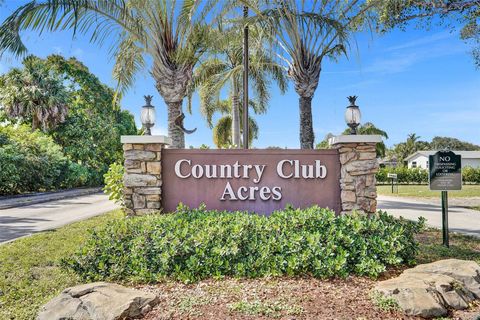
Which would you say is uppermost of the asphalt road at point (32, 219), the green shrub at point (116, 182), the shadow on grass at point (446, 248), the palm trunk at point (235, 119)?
the palm trunk at point (235, 119)

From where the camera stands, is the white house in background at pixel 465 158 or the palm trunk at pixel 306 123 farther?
the white house in background at pixel 465 158

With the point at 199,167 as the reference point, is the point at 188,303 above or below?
below

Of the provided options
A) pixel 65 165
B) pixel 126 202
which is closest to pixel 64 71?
pixel 65 165

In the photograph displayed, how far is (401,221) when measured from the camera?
5863 millimetres

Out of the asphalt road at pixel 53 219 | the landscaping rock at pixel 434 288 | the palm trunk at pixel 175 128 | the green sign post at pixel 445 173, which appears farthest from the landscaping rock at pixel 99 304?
the palm trunk at pixel 175 128

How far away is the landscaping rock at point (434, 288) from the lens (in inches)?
137

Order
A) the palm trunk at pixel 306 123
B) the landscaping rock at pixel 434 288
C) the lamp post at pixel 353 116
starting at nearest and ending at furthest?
the landscaping rock at pixel 434 288 < the lamp post at pixel 353 116 < the palm trunk at pixel 306 123

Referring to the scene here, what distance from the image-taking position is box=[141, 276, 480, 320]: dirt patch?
10.9 feet

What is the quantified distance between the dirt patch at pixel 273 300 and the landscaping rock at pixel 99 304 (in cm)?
15

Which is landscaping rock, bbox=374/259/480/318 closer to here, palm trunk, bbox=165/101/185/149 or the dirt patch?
the dirt patch

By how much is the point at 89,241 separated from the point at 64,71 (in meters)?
26.6

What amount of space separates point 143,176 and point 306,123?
5386mm

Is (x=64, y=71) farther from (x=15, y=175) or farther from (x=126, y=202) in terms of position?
(x=126, y=202)

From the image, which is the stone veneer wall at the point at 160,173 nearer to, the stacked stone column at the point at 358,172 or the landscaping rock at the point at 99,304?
the stacked stone column at the point at 358,172
